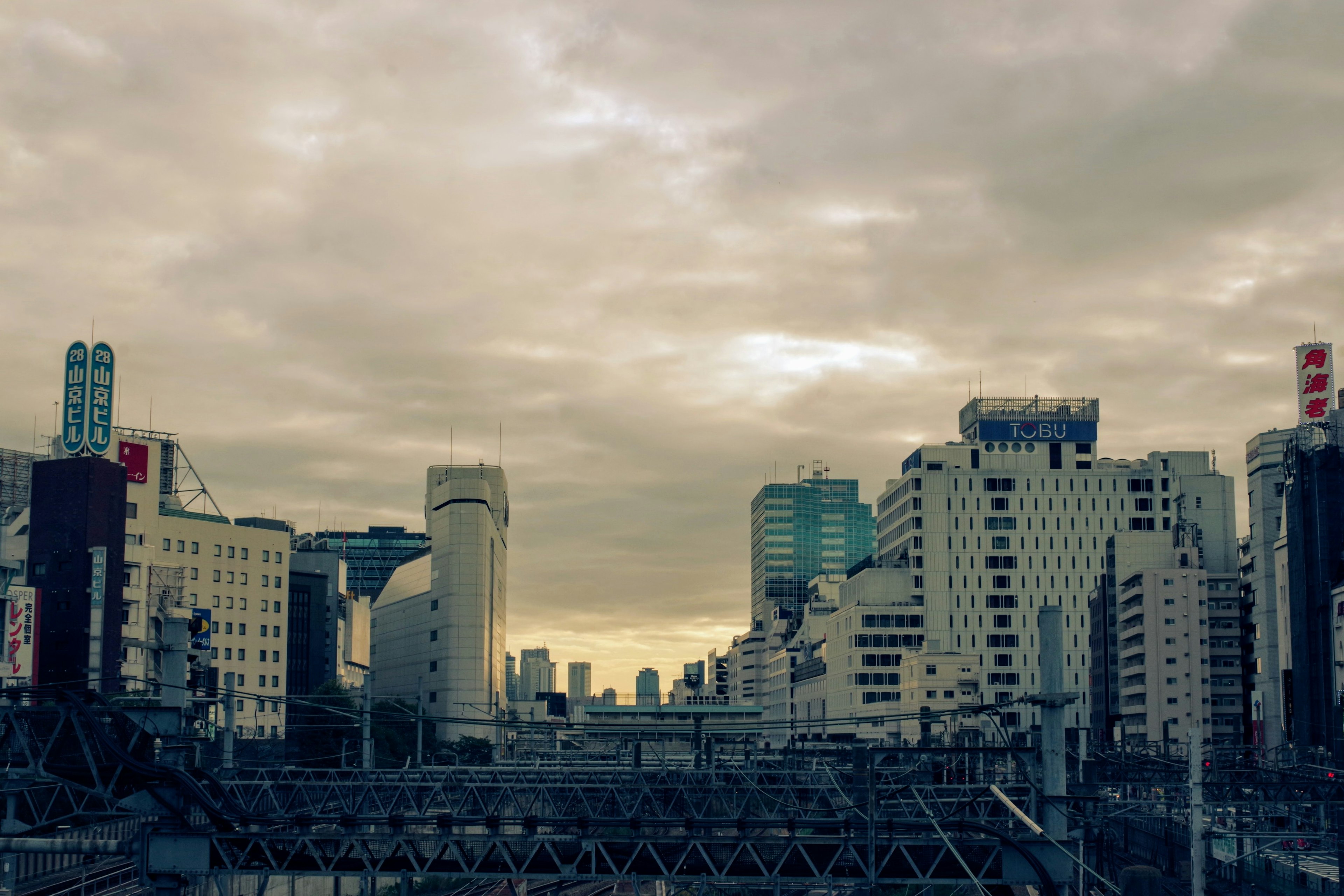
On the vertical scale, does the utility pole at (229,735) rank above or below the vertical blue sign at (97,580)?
below

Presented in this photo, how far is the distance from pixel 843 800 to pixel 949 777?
54.2ft

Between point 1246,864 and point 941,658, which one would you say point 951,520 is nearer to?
point 941,658

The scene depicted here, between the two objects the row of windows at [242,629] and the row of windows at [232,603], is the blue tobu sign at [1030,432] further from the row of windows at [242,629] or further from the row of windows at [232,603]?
the row of windows at [242,629]

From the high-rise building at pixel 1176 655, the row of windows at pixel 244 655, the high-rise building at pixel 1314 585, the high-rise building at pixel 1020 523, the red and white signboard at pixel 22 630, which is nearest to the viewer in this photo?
the red and white signboard at pixel 22 630

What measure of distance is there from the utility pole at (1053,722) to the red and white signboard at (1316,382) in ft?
347

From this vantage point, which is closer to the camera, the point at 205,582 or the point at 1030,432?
the point at 205,582

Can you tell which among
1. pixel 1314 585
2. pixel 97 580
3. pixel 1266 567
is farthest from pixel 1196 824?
pixel 1266 567

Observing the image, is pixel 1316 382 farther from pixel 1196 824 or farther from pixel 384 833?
pixel 384 833

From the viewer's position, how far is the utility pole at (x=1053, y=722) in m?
33.8

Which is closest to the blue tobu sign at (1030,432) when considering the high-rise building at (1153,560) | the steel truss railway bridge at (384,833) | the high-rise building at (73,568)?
the high-rise building at (1153,560)

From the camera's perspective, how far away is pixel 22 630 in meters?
97.7

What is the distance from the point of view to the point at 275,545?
167m

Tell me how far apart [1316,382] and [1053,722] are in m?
109

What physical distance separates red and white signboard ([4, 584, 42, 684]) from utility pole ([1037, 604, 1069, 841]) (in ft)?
255
